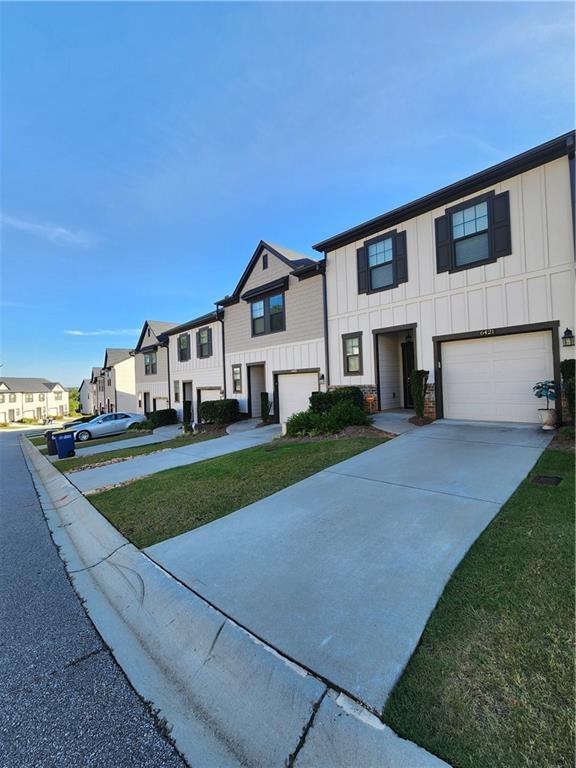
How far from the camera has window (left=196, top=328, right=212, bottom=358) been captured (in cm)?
1941

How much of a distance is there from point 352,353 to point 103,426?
1546 cm

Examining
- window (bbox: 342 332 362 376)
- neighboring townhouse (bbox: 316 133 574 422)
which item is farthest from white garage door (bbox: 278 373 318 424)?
neighboring townhouse (bbox: 316 133 574 422)

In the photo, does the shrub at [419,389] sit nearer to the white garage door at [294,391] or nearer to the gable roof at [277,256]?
the white garage door at [294,391]

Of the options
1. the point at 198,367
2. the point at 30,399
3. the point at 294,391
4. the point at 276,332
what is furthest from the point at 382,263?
the point at 30,399

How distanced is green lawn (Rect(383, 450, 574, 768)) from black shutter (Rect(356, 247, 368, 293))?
971 cm

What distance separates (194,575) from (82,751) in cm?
152

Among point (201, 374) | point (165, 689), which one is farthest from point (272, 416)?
point (165, 689)

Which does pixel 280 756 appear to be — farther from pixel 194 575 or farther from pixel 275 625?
pixel 194 575

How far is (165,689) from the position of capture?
90.3 inches

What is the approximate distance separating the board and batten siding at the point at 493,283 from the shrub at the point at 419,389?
1.43 ft

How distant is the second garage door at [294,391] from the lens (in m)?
13.9

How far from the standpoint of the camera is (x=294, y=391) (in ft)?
47.8

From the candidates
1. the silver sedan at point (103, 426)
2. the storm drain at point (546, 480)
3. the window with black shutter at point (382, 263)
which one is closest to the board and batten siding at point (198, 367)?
the silver sedan at point (103, 426)

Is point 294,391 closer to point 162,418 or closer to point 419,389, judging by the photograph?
point 419,389
